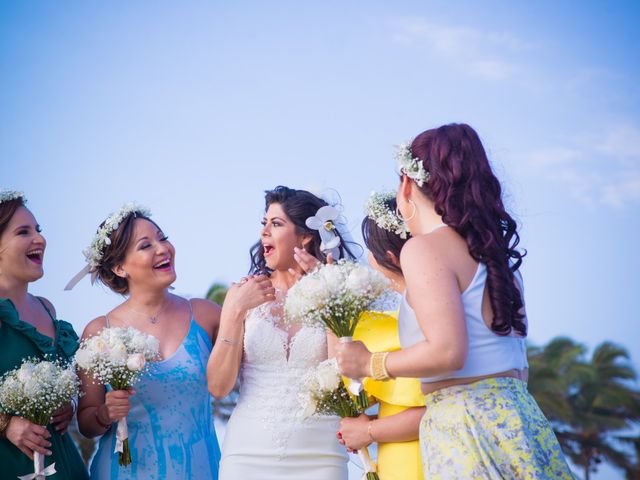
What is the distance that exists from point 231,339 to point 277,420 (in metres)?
0.72

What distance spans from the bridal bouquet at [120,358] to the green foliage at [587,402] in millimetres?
27858

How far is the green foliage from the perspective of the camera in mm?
32438

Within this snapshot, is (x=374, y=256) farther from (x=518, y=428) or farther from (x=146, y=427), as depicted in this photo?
(x=146, y=427)

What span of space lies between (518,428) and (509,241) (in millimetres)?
1060

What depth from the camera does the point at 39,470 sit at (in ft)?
19.7

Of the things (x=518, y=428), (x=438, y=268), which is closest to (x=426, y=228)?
(x=438, y=268)

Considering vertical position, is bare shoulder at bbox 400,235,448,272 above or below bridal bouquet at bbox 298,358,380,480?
above

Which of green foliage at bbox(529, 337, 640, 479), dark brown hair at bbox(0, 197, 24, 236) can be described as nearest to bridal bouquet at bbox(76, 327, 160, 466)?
dark brown hair at bbox(0, 197, 24, 236)

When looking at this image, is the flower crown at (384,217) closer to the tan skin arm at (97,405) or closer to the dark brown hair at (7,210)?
the tan skin arm at (97,405)

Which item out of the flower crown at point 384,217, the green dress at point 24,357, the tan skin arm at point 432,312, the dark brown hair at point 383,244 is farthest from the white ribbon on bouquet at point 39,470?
the tan skin arm at point 432,312

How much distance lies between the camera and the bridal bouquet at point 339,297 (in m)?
4.83

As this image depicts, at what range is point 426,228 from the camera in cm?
453

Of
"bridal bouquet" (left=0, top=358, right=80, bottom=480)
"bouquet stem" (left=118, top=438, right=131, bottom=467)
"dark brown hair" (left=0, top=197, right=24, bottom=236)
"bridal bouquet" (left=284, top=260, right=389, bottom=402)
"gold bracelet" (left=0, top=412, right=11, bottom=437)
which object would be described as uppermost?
"dark brown hair" (left=0, top=197, right=24, bottom=236)

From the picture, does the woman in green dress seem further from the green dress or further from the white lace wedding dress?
the white lace wedding dress
